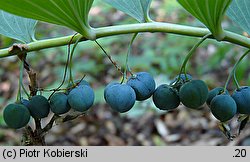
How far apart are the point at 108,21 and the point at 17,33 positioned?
4588 millimetres

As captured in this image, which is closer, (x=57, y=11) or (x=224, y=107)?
(x=57, y=11)

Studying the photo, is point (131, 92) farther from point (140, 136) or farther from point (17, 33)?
point (140, 136)

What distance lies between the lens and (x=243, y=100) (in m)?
1.16

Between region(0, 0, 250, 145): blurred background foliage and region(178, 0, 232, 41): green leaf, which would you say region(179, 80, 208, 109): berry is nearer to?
region(178, 0, 232, 41): green leaf

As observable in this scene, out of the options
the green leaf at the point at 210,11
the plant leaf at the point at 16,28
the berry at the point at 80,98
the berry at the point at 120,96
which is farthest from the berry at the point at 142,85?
the plant leaf at the point at 16,28

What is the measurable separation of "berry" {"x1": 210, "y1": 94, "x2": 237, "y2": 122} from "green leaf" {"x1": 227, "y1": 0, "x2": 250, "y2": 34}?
238 millimetres

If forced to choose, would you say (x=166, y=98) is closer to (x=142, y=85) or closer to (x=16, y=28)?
(x=142, y=85)

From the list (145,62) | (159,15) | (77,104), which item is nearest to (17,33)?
(77,104)

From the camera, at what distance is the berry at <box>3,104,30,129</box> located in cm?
117

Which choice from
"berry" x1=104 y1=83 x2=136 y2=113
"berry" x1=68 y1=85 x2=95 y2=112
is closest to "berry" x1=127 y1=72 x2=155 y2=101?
"berry" x1=104 y1=83 x2=136 y2=113

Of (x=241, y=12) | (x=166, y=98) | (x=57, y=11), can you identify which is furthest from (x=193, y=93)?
(x=57, y=11)

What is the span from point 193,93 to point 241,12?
32cm

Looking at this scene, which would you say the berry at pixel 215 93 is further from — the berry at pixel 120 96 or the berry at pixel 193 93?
the berry at pixel 120 96

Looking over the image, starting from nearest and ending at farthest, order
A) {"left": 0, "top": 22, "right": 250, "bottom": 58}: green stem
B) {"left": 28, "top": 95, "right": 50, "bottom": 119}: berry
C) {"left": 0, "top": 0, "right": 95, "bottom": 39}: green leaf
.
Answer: {"left": 0, "top": 0, "right": 95, "bottom": 39}: green leaf < {"left": 0, "top": 22, "right": 250, "bottom": 58}: green stem < {"left": 28, "top": 95, "right": 50, "bottom": 119}: berry
